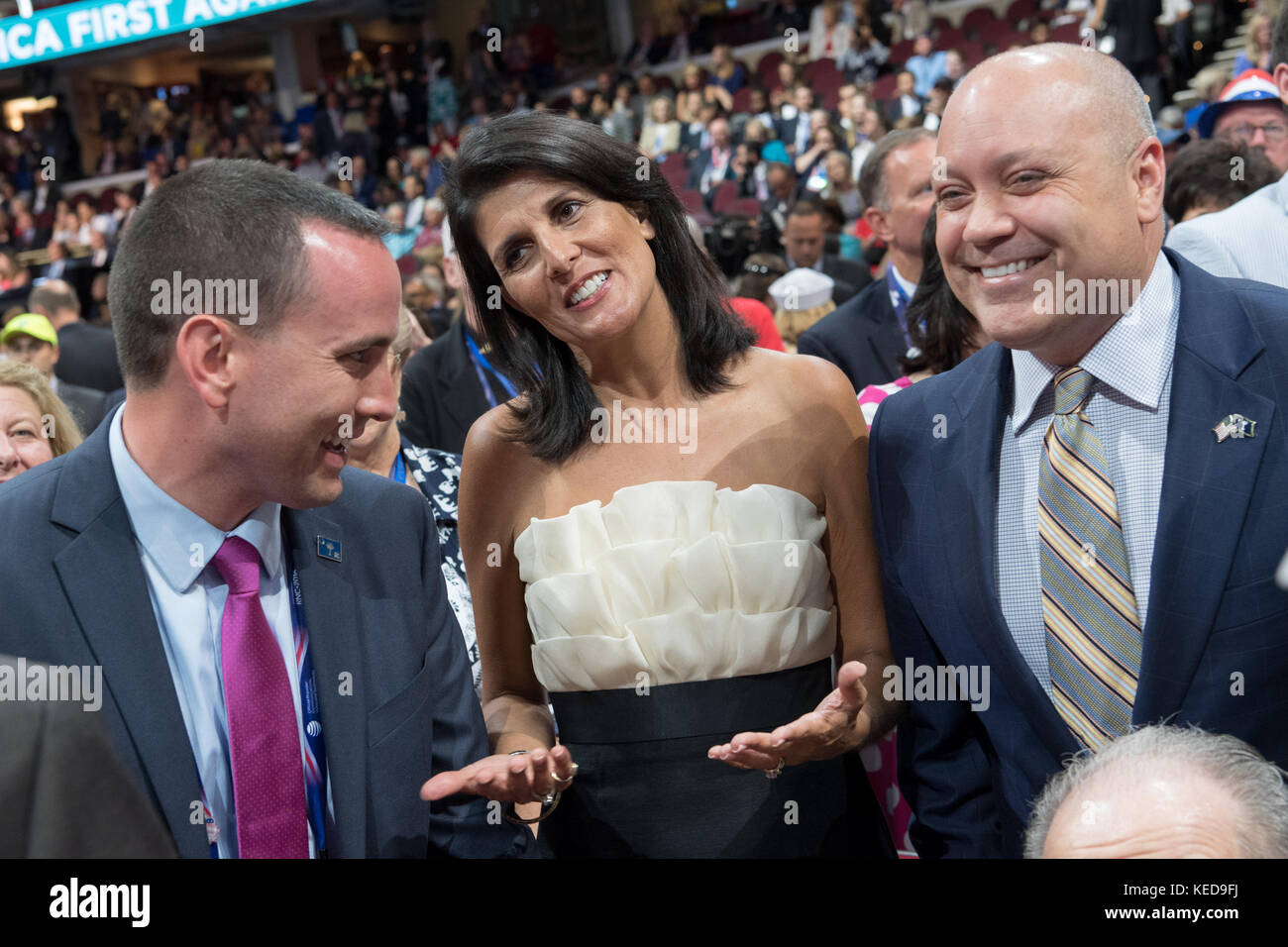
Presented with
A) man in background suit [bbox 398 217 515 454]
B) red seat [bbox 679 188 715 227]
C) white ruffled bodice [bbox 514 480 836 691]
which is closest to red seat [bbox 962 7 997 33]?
red seat [bbox 679 188 715 227]

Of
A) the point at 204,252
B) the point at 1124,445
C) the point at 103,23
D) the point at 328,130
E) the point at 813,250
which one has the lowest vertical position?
the point at 1124,445

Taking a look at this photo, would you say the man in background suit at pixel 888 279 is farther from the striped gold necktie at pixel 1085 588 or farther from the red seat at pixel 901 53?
the red seat at pixel 901 53

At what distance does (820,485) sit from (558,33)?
17.4 m

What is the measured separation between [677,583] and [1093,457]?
0.70 metres

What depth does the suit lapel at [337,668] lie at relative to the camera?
1.66m

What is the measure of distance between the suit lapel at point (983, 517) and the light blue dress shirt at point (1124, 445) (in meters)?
0.03

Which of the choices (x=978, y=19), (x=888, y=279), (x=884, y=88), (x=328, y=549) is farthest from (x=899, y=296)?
(x=978, y=19)

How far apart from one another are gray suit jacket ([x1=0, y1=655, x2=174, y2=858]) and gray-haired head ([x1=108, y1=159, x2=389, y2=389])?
0.80 m

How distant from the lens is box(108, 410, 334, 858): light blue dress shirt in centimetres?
159

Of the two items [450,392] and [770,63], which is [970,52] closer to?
[770,63]

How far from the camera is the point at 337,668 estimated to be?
1706 mm

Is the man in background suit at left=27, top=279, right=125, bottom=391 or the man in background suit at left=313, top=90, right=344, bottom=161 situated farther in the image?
the man in background suit at left=313, top=90, right=344, bottom=161

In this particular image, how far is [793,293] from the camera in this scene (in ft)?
17.3

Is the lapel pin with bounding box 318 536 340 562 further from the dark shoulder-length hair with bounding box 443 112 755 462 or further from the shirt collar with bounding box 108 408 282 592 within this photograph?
the dark shoulder-length hair with bounding box 443 112 755 462
